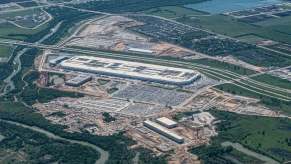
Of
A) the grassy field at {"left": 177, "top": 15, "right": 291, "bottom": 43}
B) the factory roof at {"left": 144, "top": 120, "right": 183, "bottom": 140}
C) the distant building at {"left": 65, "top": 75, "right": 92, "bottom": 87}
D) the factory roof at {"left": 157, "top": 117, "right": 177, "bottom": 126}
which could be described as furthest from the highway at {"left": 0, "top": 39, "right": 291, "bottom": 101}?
the factory roof at {"left": 144, "top": 120, "right": 183, "bottom": 140}

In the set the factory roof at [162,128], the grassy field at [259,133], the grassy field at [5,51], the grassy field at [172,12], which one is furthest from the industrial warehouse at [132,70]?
the grassy field at [172,12]

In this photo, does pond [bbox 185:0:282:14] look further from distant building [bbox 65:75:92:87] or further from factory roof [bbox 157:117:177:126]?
factory roof [bbox 157:117:177:126]

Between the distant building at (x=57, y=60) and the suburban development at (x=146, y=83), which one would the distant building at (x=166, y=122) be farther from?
the distant building at (x=57, y=60)

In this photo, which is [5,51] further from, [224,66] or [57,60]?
[224,66]

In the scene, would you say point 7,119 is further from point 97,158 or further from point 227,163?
point 227,163

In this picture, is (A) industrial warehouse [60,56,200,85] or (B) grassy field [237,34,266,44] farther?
(B) grassy field [237,34,266,44]

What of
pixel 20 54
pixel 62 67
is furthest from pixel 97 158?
pixel 20 54
